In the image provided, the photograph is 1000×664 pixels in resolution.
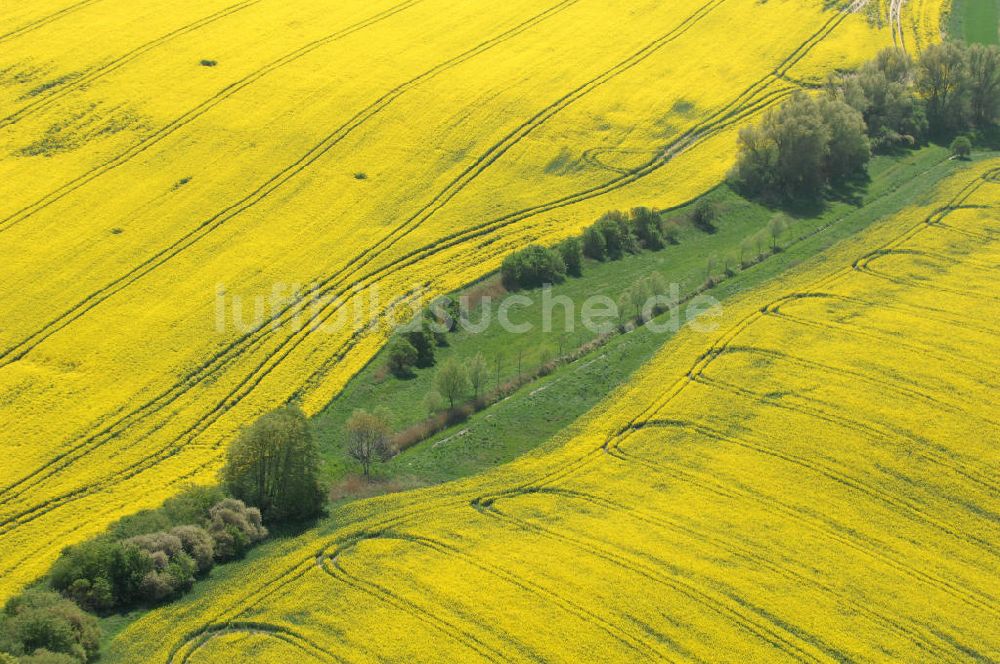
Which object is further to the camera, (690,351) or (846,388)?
(690,351)

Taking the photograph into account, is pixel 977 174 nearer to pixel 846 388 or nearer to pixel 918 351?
pixel 918 351

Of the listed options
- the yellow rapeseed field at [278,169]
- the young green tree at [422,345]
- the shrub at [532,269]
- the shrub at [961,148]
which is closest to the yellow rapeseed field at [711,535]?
the yellow rapeseed field at [278,169]

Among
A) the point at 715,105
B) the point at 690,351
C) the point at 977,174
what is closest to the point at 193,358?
the point at 690,351

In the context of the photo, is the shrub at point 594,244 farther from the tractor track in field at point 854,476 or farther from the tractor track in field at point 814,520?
the tractor track in field at point 814,520

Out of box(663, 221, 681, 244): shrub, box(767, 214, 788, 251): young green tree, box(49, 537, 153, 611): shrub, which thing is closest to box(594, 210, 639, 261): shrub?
box(663, 221, 681, 244): shrub

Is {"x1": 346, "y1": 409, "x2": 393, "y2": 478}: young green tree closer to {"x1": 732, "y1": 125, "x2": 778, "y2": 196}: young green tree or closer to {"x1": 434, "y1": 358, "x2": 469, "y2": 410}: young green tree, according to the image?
{"x1": 434, "y1": 358, "x2": 469, "y2": 410}: young green tree

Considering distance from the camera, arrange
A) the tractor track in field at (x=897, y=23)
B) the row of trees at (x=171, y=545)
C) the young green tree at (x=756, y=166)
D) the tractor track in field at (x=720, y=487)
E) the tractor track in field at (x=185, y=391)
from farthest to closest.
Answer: the tractor track in field at (x=897, y=23) < the young green tree at (x=756, y=166) < the tractor track in field at (x=185, y=391) < the tractor track in field at (x=720, y=487) < the row of trees at (x=171, y=545)

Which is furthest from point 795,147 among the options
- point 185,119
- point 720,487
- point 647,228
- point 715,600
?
point 715,600
